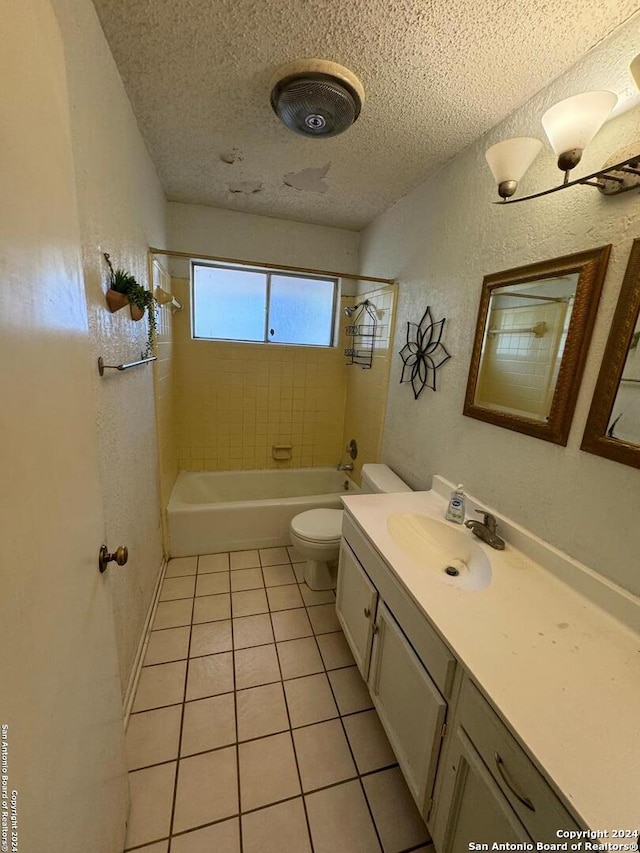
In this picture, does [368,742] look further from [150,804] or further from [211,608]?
[211,608]

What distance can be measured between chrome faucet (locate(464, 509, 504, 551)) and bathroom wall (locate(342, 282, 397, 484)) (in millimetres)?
1092

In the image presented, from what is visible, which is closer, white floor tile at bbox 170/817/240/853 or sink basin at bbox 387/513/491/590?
white floor tile at bbox 170/817/240/853

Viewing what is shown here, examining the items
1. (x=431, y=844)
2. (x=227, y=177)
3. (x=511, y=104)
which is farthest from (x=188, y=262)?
(x=431, y=844)

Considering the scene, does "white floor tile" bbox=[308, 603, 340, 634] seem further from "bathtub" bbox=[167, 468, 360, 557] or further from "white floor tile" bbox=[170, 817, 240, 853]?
"white floor tile" bbox=[170, 817, 240, 853]

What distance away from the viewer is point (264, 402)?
2912mm

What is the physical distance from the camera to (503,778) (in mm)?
692

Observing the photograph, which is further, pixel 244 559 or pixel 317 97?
pixel 244 559

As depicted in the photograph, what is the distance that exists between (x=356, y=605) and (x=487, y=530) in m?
0.64

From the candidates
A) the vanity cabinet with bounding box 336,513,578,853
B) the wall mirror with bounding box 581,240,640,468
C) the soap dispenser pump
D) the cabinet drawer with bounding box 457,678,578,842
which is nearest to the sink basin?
the soap dispenser pump

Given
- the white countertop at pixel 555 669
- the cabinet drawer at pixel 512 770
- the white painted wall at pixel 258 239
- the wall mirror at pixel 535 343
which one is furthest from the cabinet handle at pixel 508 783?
the white painted wall at pixel 258 239

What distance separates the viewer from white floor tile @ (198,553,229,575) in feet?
7.31

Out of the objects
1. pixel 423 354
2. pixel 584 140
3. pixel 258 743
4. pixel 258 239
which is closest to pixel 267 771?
pixel 258 743

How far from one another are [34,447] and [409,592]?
1.00m

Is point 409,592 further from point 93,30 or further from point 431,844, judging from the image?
point 93,30
